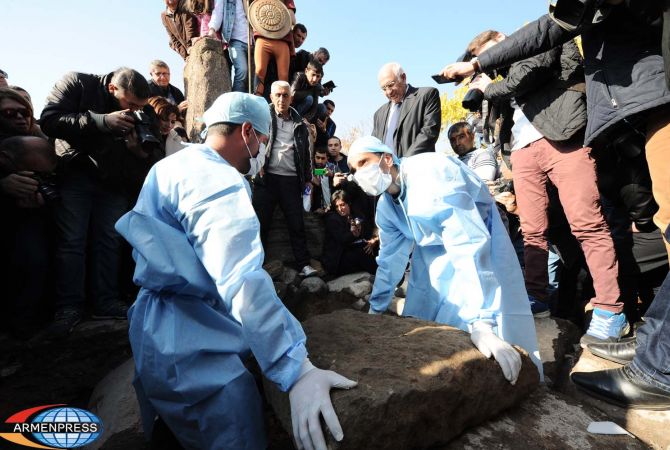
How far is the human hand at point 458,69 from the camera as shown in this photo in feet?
7.79

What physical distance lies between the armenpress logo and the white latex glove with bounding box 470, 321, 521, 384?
1824 mm

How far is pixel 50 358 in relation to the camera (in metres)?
2.67

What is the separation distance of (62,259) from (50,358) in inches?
28.8

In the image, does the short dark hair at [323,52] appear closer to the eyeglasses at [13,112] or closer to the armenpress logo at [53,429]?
the eyeglasses at [13,112]

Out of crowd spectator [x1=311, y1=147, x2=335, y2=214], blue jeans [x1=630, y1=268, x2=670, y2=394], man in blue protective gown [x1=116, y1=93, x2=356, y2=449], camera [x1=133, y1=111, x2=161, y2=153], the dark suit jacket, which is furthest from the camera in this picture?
crowd spectator [x1=311, y1=147, x2=335, y2=214]

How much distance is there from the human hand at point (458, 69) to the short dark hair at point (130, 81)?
2.18 metres

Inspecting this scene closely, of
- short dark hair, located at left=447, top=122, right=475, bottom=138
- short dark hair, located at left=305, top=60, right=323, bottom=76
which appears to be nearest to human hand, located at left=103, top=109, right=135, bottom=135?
short dark hair, located at left=305, top=60, right=323, bottom=76

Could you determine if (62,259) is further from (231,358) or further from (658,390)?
(658,390)

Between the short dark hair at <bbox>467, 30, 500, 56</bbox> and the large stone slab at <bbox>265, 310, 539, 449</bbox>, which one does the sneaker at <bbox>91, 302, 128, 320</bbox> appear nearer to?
the large stone slab at <bbox>265, 310, 539, 449</bbox>

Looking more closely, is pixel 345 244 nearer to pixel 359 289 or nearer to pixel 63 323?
pixel 359 289

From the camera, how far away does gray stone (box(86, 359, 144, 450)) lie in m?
2.28

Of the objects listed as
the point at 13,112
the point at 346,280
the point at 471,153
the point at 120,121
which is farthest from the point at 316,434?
the point at 471,153

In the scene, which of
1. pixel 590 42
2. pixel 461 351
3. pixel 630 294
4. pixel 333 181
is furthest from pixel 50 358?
pixel 630 294

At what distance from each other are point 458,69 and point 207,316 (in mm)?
2067
